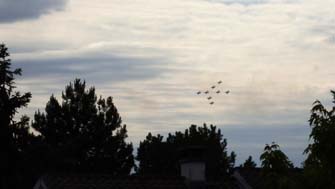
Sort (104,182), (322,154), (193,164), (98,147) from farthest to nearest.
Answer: (98,147), (193,164), (104,182), (322,154)

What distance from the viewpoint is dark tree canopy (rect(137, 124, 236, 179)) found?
101812 mm

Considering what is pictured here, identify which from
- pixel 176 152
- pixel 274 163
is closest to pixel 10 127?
pixel 274 163

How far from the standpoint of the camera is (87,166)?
3497 inches

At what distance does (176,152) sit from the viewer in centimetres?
10206

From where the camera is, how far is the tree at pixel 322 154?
18.5 meters

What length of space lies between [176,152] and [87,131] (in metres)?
13.1

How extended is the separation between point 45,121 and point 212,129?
2853 centimetres

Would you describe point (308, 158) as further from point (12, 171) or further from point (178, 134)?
point (178, 134)

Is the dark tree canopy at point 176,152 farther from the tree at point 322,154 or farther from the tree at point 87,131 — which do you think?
the tree at point 322,154

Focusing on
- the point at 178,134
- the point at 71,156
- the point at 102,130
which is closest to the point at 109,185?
the point at 71,156

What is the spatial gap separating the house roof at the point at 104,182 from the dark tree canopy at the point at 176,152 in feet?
176

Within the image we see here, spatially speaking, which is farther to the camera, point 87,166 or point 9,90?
point 87,166

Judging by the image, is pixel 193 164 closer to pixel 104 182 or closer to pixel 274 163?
pixel 104 182

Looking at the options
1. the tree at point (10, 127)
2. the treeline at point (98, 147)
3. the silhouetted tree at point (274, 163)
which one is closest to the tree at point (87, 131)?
the treeline at point (98, 147)
